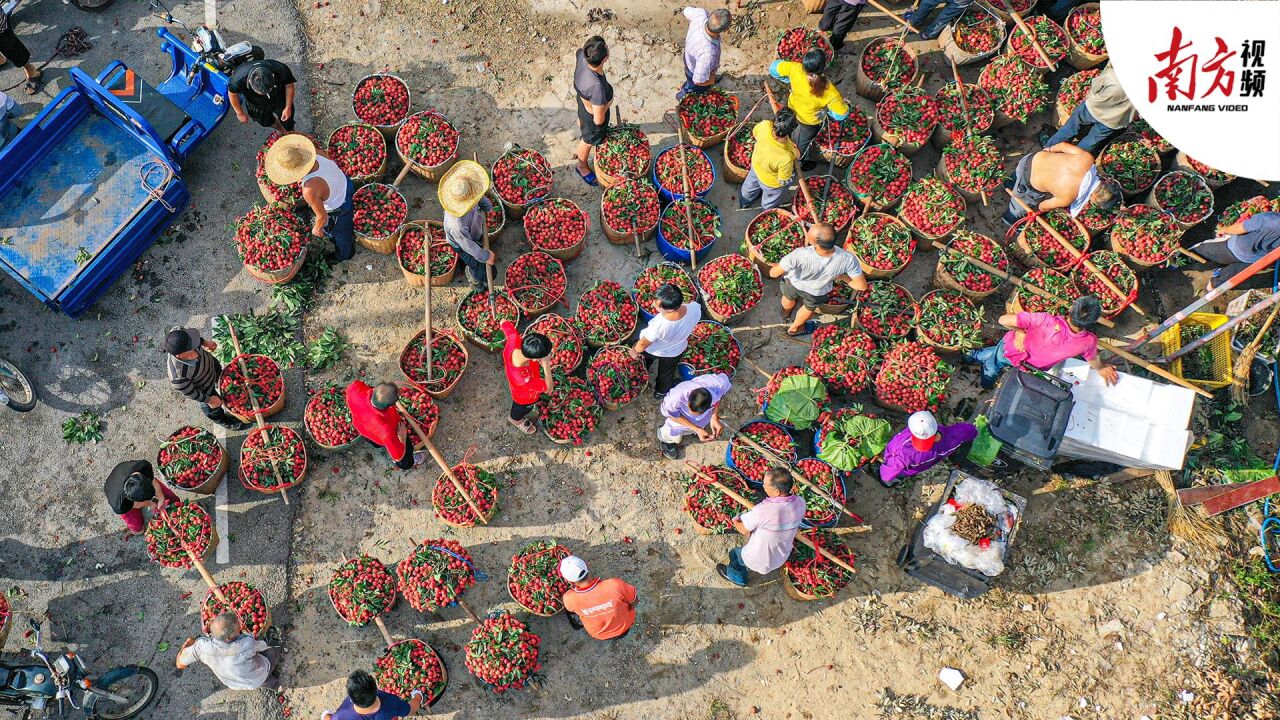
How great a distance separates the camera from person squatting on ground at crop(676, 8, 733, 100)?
11.2 m

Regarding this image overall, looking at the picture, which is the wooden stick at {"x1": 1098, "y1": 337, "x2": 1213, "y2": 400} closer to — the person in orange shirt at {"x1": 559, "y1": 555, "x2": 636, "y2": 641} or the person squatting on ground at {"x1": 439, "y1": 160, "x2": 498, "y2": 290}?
the person in orange shirt at {"x1": 559, "y1": 555, "x2": 636, "y2": 641}

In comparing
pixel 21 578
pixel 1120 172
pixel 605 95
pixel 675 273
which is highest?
pixel 605 95

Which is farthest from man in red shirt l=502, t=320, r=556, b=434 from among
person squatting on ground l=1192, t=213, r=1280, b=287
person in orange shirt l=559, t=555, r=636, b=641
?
person squatting on ground l=1192, t=213, r=1280, b=287

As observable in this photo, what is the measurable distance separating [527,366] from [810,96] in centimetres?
509

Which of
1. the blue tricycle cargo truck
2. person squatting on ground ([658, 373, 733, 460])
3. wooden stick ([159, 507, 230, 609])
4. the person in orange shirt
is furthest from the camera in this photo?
the blue tricycle cargo truck

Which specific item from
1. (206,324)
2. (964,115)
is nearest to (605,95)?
(964,115)

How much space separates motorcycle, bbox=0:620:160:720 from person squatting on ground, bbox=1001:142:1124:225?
12.1 meters

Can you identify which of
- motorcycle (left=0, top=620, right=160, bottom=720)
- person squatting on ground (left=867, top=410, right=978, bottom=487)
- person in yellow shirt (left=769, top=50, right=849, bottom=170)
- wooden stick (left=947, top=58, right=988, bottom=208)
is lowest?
motorcycle (left=0, top=620, right=160, bottom=720)

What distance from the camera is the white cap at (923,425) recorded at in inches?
360

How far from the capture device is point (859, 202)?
38.3 ft

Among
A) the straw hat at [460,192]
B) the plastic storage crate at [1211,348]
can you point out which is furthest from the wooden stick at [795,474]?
the plastic storage crate at [1211,348]

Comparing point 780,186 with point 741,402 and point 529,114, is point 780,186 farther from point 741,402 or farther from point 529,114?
point 529,114

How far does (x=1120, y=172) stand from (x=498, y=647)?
10.2 meters

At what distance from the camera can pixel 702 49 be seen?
11375mm
